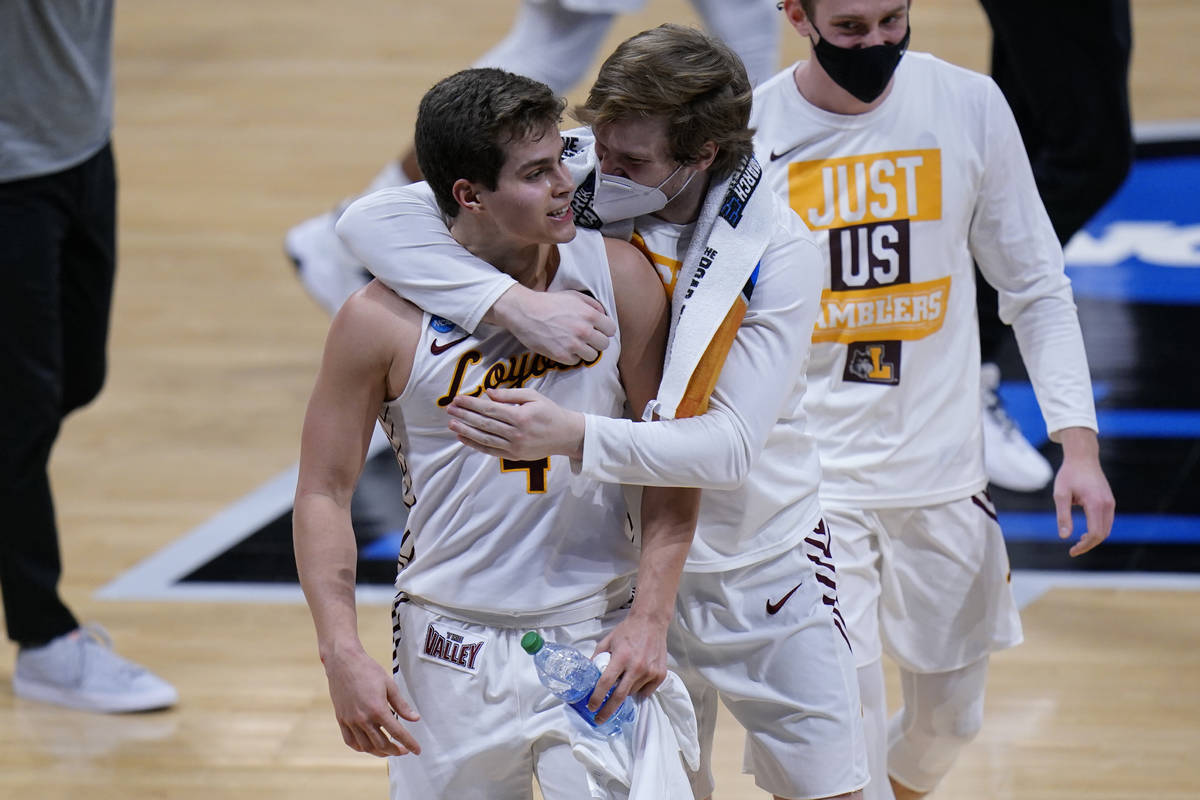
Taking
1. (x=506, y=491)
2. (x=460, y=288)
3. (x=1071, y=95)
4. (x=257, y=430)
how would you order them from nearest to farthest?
(x=460, y=288)
(x=506, y=491)
(x=1071, y=95)
(x=257, y=430)

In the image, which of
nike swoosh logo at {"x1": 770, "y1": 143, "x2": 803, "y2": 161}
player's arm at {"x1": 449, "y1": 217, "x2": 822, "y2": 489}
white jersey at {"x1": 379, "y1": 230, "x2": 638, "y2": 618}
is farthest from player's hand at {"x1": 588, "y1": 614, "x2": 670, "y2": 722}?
nike swoosh logo at {"x1": 770, "y1": 143, "x2": 803, "y2": 161}

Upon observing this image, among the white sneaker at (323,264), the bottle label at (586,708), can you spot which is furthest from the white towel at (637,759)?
the white sneaker at (323,264)

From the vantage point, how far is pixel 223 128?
8.21 meters

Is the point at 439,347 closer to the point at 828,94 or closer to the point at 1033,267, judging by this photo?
the point at 828,94

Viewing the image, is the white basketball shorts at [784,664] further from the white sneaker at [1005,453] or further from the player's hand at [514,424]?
the white sneaker at [1005,453]

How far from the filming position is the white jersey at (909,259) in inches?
113

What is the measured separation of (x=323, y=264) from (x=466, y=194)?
3.48 metres

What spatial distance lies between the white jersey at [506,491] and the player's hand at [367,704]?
178 millimetres

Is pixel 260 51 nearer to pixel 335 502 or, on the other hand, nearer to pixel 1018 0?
pixel 1018 0

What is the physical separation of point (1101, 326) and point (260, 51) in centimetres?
527

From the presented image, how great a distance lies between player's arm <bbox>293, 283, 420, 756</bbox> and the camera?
2271mm

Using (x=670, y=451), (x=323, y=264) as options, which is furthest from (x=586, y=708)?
(x=323, y=264)

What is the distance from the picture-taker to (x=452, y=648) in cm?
240

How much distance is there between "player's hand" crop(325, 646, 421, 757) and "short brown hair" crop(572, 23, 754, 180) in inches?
32.1
